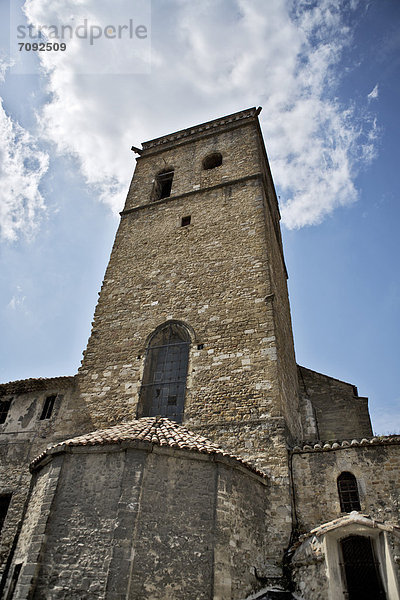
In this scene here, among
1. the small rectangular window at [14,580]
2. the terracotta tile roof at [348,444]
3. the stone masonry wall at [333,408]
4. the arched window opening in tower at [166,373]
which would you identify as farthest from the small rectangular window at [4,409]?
the stone masonry wall at [333,408]

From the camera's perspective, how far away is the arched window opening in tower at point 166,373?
34.4 feet

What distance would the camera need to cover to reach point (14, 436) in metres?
11.4

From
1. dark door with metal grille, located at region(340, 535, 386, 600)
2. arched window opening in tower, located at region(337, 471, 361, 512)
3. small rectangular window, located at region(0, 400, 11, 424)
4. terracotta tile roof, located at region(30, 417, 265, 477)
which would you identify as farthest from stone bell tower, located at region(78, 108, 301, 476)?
small rectangular window, located at region(0, 400, 11, 424)

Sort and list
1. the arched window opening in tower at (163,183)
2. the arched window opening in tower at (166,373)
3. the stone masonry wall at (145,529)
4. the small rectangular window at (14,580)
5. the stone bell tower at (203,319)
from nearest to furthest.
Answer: the stone masonry wall at (145,529) < the small rectangular window at (14,580) < the stone bell tower at (203,319) < the arched window opening in tower at (166,373) < the arched window opening in tower at (163,183)

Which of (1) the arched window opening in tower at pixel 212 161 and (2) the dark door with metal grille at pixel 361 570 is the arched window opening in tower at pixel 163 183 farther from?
(2) the dark door with metal grille at pixel 361 570

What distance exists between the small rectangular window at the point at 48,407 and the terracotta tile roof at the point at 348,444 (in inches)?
274

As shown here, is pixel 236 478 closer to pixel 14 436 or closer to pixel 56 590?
A: pixel 56 590

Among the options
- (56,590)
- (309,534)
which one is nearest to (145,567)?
(56,590)

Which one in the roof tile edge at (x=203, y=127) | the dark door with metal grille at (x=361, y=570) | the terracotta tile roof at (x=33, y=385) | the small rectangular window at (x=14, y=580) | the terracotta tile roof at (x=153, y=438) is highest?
the roof tile edge at (x=203, y=127)

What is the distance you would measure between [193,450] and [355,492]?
3.36m

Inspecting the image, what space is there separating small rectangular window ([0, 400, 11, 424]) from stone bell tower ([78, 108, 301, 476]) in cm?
249

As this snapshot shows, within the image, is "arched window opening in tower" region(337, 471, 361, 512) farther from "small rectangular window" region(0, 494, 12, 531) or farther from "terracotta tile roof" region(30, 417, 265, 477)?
"small rectangular window" region(0, 494, 12, 531)

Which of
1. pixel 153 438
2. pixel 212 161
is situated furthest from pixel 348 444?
pixel 212 161

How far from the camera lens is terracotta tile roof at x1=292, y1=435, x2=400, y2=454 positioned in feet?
27.0
